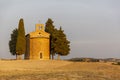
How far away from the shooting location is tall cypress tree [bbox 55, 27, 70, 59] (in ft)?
184

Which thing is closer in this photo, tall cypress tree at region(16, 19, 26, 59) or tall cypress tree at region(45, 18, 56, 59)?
tall cypress tree at region(16, 19, 26, 59)

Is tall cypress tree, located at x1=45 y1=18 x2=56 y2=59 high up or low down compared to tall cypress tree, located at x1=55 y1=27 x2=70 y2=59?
up

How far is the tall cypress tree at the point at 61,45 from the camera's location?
5622 centimetres

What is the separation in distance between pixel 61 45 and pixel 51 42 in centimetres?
309

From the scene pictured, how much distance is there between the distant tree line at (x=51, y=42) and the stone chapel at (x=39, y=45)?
1190mm

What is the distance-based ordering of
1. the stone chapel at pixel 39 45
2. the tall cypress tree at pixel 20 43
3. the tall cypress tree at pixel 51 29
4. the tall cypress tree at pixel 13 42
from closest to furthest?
the tall cypress tree at pixel 20 43, the stone chapel at pixel 39 45, the tall cypress tree at pixel 51 29, the tall cypress tree at pixel 13 42

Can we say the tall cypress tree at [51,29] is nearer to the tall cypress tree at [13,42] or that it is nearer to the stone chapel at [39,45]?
the stone chapel at [39,45]

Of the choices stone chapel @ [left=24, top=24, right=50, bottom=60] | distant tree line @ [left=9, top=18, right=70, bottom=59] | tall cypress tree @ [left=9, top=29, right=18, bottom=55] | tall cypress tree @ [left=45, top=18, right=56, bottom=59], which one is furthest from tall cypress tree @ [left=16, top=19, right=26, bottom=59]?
tall cypress tree @ [left=45, top=18, right=56, bottom=59]

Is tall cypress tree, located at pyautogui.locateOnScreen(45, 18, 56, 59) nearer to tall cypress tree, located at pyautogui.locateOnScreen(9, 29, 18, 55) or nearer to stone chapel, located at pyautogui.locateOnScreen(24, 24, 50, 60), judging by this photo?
stone chapel, located at pyautogui.locateOnScreen(24, 24, 50, 60)

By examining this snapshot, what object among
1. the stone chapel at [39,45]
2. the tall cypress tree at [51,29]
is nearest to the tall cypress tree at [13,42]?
the stone chapel at [39,45]

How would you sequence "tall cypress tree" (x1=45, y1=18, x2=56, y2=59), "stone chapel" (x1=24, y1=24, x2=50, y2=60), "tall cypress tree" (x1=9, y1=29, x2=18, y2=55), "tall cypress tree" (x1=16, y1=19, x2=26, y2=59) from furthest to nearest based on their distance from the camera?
"tall cypress tree" (x1=9, y1=29, x2=18, y2=55) < "tall cypress tree" (x1=45, y1=18, x2=56, y2=59) < "stone chapel" (x1=24, y1=24, x2=50, y2=60) < "tall cypress tree" (x1=16, y1=19, x2=26, y2=59)

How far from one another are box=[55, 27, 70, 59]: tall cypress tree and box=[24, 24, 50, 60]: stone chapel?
246 cm

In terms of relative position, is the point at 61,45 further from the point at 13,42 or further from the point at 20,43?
the point at 13,42

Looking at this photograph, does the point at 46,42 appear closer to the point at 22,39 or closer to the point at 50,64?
the point at 22,39
